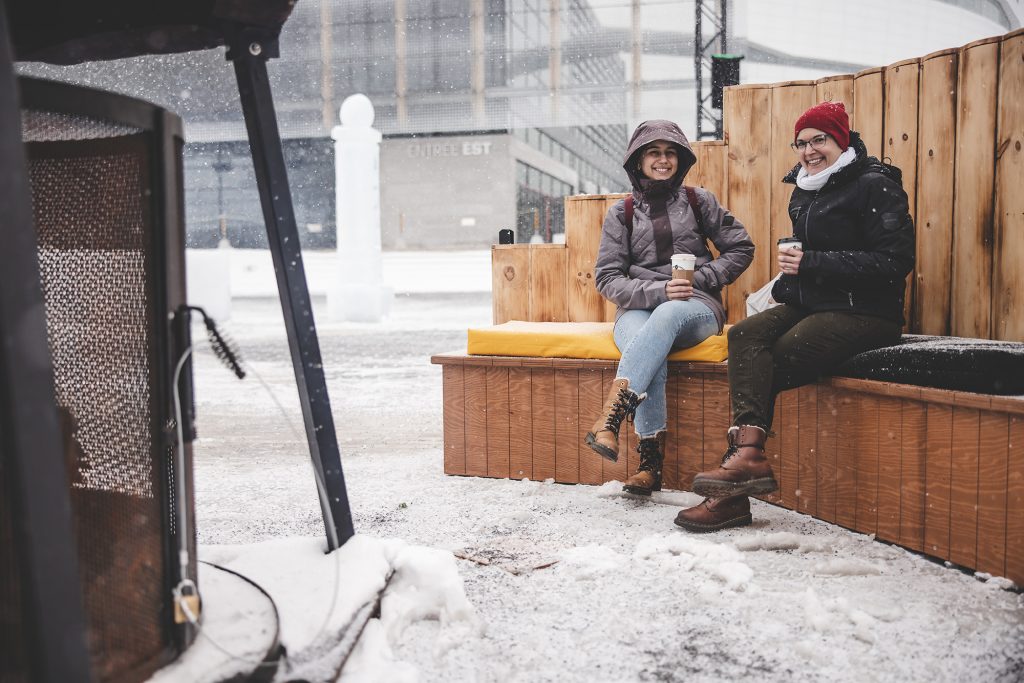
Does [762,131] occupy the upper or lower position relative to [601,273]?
upper

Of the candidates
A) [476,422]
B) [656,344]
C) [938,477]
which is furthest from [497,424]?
[938,477]

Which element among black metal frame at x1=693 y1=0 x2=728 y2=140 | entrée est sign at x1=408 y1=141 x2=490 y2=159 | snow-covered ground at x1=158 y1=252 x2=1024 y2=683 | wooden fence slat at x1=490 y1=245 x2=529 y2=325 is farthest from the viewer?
entrée est sign at x1=408 y1=141 x2=490 y2=159

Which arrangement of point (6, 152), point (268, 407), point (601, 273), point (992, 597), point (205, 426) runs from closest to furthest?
point (6, 152)
point (992, 597)
point (601, 273)
point (205, 426)
point (268, 407)

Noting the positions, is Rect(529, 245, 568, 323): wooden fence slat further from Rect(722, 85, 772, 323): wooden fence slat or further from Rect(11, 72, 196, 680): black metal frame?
Rect(11, 72, 196, 680): black metal frame

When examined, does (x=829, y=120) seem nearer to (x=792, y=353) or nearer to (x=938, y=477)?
(x=792, y=353)

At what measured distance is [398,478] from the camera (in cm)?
360

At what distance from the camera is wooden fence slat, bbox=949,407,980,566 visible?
7.93ft

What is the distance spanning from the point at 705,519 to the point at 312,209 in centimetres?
2337

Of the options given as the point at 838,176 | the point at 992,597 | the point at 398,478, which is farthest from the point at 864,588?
the point at 398,478

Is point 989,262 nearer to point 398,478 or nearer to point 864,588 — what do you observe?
point 864,588

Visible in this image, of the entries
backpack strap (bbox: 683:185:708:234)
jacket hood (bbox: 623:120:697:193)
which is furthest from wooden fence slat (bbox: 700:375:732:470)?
jacket hood (bbox: 623:120:697:193)

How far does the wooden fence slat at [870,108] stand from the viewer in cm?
344

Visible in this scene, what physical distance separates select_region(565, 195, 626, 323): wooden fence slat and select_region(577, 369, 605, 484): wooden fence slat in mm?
754

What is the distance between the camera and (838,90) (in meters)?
3.57
